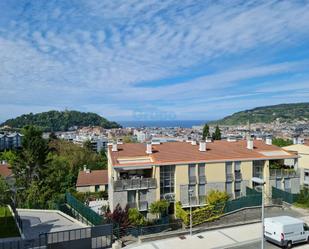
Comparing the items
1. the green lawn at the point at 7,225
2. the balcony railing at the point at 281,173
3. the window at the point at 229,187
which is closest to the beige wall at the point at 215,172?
the window at the point at 229,187

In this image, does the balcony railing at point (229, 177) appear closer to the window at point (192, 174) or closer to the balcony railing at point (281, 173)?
the window at point (192, 174)

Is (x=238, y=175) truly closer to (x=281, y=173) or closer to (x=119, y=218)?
(x=281, y=173)

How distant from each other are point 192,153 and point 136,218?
32.7 ft

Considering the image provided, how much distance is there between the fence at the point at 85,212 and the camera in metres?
27.0

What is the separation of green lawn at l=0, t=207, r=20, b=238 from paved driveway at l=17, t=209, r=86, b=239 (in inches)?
33.1

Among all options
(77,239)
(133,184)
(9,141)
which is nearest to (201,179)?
(133,184)

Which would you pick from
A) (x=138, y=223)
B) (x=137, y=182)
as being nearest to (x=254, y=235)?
(x=138, y=223)

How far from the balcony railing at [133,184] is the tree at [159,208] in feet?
5.70

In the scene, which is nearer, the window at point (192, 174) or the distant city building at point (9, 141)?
the window at point (192, 174)

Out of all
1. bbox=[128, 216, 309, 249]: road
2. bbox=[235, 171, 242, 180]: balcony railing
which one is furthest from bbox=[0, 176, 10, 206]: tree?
bbox=[235, 171, 242, 180]: balcony railing

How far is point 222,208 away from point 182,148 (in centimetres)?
1027

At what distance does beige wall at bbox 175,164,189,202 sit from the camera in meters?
33.8

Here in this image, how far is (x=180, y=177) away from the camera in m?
33.9

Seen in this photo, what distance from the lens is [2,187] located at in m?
37.6
